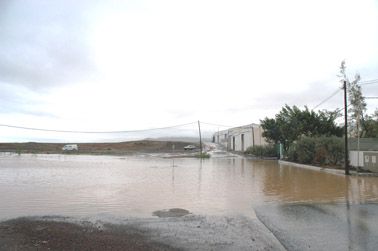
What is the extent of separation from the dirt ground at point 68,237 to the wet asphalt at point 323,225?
9.59 feet

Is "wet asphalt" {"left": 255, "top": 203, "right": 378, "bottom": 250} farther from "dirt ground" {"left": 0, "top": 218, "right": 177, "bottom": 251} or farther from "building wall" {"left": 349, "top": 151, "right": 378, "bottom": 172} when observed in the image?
"building wall" {"left": 349, "top": 151, "right": 378, "bottom": 172}

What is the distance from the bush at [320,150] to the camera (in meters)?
33.3

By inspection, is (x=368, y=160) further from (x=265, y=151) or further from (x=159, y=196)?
(x=265, y=151)

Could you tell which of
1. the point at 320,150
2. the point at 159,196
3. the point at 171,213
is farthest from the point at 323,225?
the point at 320,150

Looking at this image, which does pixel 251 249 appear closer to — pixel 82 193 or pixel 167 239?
pixel 167 239

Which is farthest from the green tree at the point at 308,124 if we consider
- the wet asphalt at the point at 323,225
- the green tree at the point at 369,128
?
the wet asphalt at the point at 323,225

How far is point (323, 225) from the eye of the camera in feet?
32.1

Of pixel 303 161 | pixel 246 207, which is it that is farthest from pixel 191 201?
pixel 303 161

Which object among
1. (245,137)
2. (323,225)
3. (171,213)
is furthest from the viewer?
(245,137)

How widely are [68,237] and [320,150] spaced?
98.2 ft

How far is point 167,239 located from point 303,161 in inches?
1257

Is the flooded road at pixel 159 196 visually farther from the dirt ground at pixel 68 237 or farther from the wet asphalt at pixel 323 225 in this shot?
the dirt ground at pixel 68 237

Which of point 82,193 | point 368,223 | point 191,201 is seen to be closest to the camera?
point 368,223

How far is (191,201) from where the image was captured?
1473cm
